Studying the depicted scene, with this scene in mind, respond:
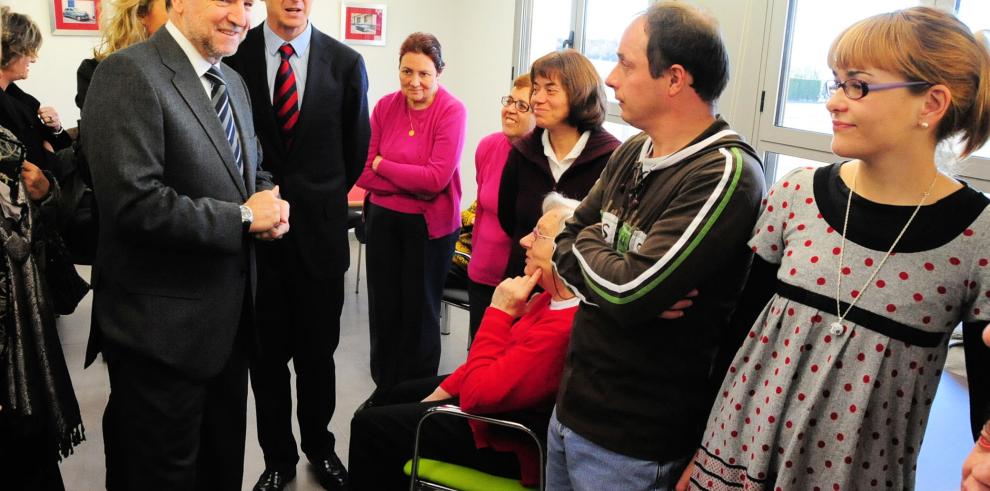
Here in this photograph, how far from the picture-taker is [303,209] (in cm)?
255

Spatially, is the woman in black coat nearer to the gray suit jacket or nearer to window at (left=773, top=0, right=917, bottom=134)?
the gray suit jacket

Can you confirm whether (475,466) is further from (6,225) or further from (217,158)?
(6,225)

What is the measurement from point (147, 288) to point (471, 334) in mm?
1668

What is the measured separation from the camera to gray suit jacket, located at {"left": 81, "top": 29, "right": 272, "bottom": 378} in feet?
5.66

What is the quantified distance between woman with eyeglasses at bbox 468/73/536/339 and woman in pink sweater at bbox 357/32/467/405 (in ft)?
1.03

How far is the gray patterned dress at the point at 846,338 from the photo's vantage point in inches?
46.0

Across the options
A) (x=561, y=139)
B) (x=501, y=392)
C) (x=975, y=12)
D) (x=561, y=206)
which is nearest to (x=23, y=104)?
(x=561, y=139)

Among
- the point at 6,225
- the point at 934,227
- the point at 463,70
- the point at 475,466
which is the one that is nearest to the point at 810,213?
the point at 934,227

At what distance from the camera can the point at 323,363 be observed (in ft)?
8.88

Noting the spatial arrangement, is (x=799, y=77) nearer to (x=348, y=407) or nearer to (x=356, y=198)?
(x=348, y=407)

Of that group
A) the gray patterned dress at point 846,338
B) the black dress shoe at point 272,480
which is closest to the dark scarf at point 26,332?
the black dress shoe at point 272,480

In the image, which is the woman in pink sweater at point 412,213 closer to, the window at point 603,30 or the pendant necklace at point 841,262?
the window at point 603,30

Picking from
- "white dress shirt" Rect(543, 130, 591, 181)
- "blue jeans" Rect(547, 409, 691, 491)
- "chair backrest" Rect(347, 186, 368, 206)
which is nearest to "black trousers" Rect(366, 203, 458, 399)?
"white dress shirt" Rect(543, 130, 591, 181)

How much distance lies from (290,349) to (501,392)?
3.61 ft
